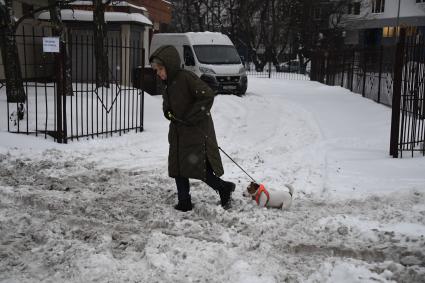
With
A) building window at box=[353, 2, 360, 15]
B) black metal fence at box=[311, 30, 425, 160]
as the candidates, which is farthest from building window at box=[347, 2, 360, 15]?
black metal fence at box=[311, 30, 425, 160]

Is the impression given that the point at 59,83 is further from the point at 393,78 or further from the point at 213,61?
the point at 213,61

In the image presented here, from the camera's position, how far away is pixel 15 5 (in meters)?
17.8

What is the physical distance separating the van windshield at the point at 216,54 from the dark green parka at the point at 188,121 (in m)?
13.8

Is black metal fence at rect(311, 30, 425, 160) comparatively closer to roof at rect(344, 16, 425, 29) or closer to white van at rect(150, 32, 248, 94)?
white van at rect(150, 32, 248, 94)

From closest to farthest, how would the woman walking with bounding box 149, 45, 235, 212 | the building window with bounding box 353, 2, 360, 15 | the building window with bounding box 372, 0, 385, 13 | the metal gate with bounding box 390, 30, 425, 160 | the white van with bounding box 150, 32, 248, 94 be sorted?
the woman walking with bounding box 149, 45, 235, 212 → the metal gate with bounding box 390, 30, 425, 160 → the white van with bounding box 150, 32, 248, 94 → the building window with bounding box 372, 0, 385, 13 → the building window with bounding box 353, 2, 360, 15

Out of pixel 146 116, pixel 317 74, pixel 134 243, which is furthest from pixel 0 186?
pixel 317 74

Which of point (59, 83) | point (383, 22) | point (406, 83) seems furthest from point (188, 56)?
point (383, 22)

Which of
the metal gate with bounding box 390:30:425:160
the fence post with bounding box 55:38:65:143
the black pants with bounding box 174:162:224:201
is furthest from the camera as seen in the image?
the fence post with bounding box 55:38:65:143

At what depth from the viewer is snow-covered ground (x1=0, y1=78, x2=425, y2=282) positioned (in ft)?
13.8

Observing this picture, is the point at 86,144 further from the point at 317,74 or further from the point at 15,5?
→ the point at 317,74

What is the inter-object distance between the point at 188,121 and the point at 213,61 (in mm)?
14250

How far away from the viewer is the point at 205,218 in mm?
5535

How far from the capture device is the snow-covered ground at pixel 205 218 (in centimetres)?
422

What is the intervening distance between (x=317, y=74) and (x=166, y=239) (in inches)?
1116
